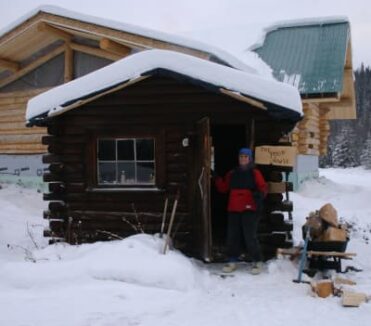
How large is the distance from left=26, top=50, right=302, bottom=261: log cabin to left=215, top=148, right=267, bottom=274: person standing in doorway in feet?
1.28

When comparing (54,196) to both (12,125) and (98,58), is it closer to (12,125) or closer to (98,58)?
(98,58)

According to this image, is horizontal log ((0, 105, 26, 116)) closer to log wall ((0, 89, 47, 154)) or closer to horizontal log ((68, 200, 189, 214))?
log wall ((0, 89, 47, 154))

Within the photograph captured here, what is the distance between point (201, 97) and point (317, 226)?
9.12 feet

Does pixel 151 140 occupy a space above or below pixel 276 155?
above

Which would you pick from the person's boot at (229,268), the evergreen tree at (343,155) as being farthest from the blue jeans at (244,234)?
the evergreen tree at (343,155)

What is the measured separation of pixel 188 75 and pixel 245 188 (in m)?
1.97

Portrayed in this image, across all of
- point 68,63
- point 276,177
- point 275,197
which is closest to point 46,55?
point 68,63

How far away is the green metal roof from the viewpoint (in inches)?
612

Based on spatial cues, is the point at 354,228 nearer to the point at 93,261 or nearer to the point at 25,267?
the point at 93,261

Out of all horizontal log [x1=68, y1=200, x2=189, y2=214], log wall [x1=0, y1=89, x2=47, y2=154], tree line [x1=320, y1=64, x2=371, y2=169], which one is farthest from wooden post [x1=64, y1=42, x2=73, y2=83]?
tree line [x1=320, y1=64, x2=371, y2=169]

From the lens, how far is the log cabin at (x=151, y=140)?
8.40 m

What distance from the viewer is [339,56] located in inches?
639

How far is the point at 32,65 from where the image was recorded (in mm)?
15586

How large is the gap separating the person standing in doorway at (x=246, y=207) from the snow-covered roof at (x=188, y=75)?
0.96m
